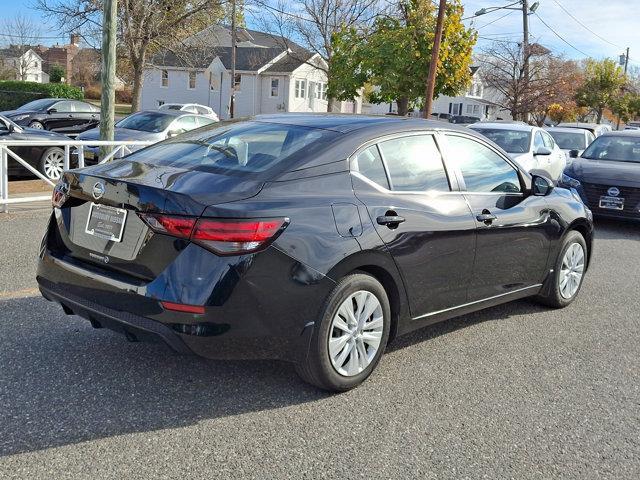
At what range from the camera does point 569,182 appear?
37.1 ft

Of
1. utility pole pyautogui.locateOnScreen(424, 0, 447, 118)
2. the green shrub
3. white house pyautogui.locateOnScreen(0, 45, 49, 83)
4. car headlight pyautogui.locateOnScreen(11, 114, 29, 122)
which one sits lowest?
car headlight pyautogui.locateOnScreen(11, 114, 29, 122)

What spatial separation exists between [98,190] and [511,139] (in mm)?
10819

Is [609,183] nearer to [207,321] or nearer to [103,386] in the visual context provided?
[207,321]

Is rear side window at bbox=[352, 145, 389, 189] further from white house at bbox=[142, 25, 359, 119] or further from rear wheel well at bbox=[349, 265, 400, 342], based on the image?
white house at bbox=[142, 25, 359, 119]

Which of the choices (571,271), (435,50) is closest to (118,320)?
(571,271)

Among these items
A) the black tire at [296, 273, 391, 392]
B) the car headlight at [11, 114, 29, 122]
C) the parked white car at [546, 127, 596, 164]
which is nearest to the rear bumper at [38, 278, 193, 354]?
the black tire at [296, 273, 391, 392]

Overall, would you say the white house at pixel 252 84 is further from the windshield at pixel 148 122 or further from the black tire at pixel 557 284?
the black tire at pixel 557 284

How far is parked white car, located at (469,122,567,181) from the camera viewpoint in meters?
12.6

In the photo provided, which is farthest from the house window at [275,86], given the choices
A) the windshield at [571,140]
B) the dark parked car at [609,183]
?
the dark parked car at [609,183]

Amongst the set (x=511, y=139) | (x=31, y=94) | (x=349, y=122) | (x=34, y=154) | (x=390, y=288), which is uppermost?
(x=31, y=94)

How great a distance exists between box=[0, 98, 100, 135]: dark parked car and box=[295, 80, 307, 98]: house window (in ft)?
97.9

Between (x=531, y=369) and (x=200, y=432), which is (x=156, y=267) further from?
(x=531, y=369)

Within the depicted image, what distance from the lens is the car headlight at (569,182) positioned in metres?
11.2

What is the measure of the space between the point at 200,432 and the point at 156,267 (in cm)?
87
